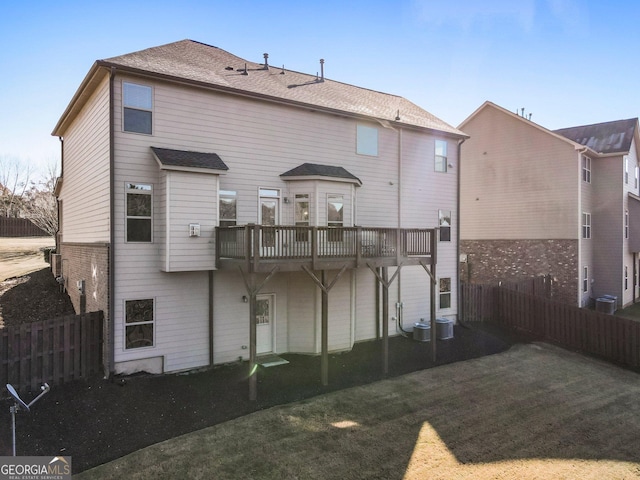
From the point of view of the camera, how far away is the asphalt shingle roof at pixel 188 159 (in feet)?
32.2

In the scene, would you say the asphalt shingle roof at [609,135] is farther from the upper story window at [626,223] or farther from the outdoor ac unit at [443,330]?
the outdoor ac unit at [443,330]

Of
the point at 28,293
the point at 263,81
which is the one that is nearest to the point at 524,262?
the point at 263,81

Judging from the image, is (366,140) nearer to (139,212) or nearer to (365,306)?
(365,306)

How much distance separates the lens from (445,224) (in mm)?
16156

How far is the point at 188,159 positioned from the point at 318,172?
13.1 feet

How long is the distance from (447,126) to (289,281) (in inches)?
405

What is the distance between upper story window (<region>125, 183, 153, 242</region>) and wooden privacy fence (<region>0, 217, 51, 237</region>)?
1522 inches

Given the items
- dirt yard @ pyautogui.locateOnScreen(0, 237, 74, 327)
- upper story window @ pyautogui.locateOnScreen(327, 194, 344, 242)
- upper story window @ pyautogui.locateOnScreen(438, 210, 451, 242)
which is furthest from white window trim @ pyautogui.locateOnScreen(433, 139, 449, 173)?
dirt yard @ pyautogui.locateOnScreen(0, 237, 74, 327)

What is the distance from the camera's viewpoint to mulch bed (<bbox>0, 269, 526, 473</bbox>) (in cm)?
703

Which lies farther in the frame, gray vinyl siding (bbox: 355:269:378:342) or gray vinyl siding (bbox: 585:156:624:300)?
gray vinyl siding (bbox: 585:156:624:300)

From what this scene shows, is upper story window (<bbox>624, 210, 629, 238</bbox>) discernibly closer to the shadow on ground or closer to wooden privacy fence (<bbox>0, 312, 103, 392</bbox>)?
the shadow on ground

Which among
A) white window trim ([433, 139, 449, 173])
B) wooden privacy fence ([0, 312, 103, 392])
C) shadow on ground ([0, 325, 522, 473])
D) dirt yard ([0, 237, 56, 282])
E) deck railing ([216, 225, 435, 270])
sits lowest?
shadow on ground ([0, 325, 522, 473])

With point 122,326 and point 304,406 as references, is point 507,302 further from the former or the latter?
point 122,326

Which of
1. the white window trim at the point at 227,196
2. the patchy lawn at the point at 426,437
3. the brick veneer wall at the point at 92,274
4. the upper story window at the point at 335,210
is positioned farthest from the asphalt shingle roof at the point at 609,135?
the brick veneer wall at the point at 92,274
